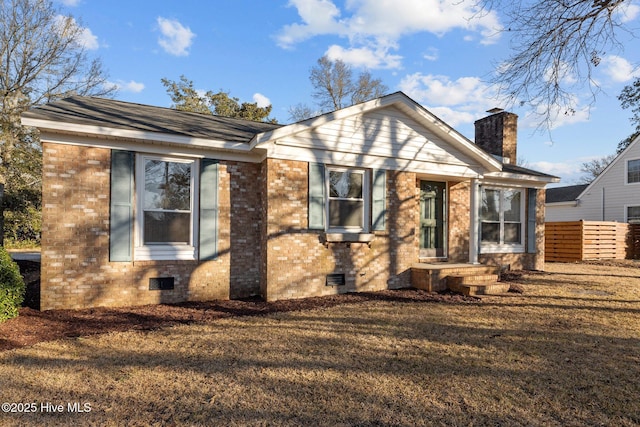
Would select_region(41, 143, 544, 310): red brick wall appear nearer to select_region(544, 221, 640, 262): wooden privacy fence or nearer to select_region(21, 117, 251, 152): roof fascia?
select_region(21, 117, 251, 152): roof fascia

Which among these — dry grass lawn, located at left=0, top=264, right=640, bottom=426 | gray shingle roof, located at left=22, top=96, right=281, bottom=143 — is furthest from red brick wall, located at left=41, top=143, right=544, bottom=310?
dry grass lawn, located at left=0, top=264, right=640, bottom=426

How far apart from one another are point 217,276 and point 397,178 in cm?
463

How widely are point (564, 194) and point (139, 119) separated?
26.8 metres

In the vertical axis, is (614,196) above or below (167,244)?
above

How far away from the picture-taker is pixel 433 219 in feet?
33.1

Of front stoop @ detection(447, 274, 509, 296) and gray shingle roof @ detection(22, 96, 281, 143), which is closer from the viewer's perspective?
gray shingle roof @ detection(22, 96, 281, 143)

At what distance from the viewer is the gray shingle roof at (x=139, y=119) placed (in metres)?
6.43

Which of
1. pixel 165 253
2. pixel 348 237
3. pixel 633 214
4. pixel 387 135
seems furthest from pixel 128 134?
pixel 633 214

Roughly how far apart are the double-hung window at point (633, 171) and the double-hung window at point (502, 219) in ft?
43.0

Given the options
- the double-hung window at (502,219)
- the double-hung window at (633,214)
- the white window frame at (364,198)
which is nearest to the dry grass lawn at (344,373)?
the white window frame at (364,198)

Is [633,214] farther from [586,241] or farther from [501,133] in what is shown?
[501,133]

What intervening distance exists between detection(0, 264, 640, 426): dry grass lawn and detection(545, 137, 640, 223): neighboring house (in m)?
18.1

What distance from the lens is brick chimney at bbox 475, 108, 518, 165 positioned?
42.9ft

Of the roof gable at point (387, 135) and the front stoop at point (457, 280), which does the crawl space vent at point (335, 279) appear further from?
the roof gable at point (387, 135)
